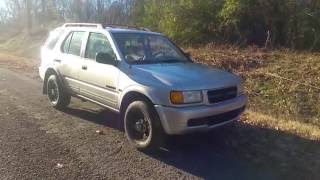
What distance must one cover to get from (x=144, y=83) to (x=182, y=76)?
20.1 inches

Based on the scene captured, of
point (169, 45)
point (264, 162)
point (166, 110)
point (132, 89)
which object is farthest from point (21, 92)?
point (264, 162)

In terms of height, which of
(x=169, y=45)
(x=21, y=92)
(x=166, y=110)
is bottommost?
(x=21, y=92)

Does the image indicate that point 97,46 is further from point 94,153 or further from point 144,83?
point 94,153

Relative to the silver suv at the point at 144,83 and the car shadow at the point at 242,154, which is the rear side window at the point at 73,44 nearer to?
the silver suv at the point at 144,83

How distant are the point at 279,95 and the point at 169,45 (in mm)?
3400

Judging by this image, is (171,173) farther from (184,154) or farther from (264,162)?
(264,162)

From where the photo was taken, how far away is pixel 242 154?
20.8 feet

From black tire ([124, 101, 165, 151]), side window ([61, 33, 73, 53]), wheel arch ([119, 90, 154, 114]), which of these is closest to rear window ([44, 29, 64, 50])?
side window ([61, 33, 73, 53])

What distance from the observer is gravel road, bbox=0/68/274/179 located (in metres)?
5.61

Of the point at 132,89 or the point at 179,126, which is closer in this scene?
the point at 179,126

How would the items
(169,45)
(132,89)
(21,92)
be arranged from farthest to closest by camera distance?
(21,92)
(169,45)
(132,89)

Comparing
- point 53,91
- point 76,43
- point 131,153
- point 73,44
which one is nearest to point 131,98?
point 131,153

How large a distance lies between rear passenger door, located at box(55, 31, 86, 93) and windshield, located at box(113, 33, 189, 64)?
1001mm

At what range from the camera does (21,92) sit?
11.3 metres
